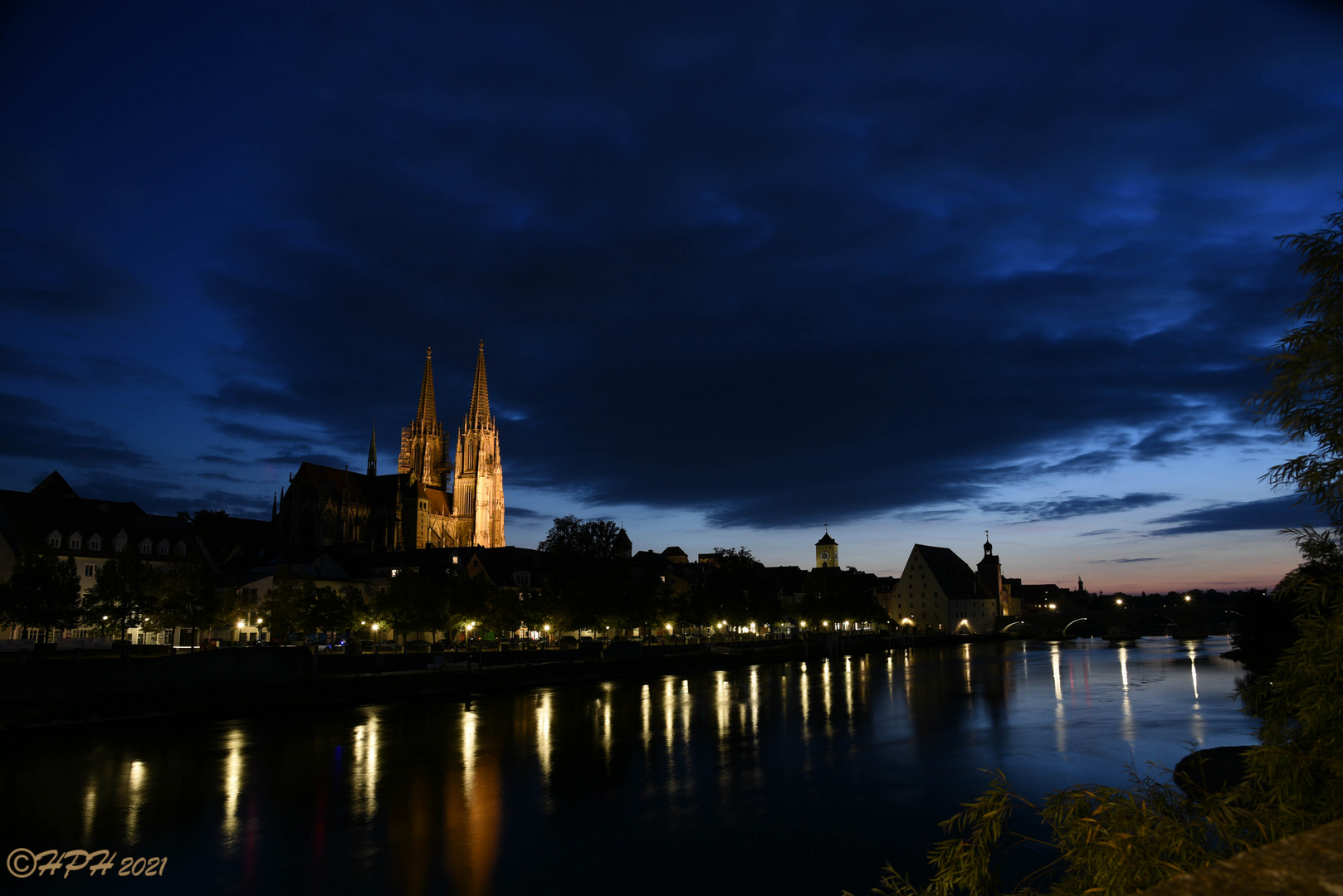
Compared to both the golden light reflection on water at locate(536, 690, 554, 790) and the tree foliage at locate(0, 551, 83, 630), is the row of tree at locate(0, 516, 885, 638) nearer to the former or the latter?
the tree foliage at locate(0, 551, 83, 630)

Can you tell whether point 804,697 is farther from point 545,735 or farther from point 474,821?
point 474,821

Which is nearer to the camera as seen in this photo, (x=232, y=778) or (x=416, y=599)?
(x=232, y=778)

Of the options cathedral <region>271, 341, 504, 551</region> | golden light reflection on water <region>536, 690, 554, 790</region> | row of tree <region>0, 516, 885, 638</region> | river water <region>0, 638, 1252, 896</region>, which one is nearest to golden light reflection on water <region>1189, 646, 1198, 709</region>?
river water <region>0, 638, 1252, 896</region>

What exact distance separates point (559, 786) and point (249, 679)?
100 feet

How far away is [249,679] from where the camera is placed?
55.1 metres

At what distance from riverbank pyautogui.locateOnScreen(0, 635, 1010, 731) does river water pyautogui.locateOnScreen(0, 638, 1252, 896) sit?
5.91 ft

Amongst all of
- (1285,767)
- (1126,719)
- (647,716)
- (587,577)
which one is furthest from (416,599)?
(1285,767)

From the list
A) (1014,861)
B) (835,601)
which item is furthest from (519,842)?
(835,601)

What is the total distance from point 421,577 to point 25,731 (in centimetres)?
4649

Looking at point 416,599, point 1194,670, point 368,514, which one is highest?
point 368,514

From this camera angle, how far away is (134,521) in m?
83.2

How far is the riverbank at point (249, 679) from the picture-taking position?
44.7 m

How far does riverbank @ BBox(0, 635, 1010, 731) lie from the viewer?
4469 centimetres

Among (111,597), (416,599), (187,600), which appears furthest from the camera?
(416,599)
